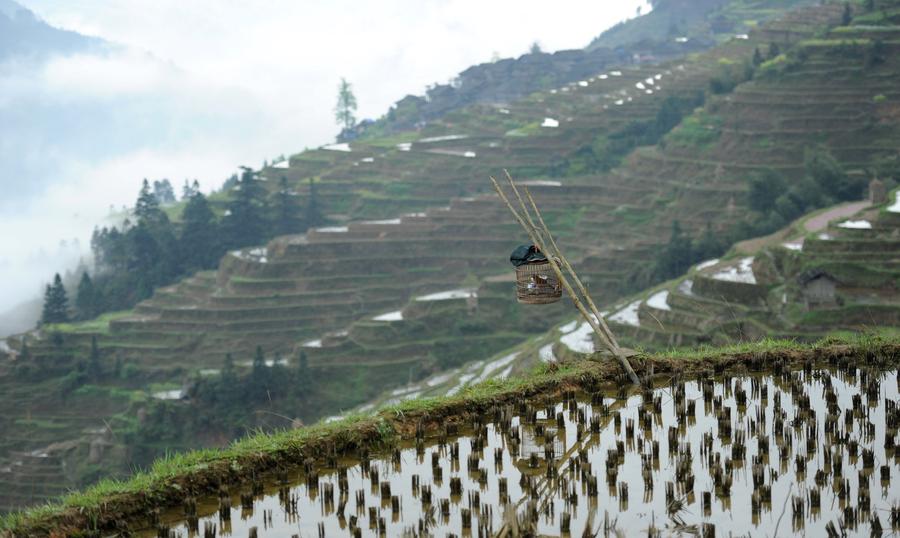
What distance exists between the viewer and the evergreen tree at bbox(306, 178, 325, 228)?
53281 mm

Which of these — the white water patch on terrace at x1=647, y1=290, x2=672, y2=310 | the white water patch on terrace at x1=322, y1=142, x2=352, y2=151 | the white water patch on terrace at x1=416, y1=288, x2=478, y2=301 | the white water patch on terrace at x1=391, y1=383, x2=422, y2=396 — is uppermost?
the white water patch on terrace at x1=322, y1=142, x2=352, y2=151

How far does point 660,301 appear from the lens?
29.4 meters

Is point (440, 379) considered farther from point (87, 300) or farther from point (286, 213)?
point (87, 300)

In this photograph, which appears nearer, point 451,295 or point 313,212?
point 451,295

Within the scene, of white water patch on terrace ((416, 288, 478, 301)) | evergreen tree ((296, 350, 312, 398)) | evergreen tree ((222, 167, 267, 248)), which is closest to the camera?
evergreen tree ((296, 350, 312, 398))

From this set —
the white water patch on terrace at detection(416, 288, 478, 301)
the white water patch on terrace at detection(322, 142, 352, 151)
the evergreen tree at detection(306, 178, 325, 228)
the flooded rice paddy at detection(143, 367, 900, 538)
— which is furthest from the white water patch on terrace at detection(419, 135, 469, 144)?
the flooded rice paddy at detection(143, 367, 900, 538)

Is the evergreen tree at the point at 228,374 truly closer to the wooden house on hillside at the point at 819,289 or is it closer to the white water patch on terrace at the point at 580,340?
the white water patch on terrace at the point at 580,340

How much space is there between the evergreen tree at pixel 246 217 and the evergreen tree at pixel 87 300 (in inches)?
259

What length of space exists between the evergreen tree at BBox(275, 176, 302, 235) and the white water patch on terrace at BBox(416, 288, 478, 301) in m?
12.9

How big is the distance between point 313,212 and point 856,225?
102 feet

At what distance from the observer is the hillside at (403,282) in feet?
119

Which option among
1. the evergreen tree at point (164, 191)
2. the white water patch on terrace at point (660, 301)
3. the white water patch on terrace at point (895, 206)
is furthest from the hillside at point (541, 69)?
the white water patch on terrace at point (895, 206)

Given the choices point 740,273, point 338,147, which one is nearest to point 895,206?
point 740,273

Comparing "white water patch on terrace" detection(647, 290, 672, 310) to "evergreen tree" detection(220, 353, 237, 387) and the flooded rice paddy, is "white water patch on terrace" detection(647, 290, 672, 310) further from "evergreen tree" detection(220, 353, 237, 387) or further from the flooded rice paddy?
the flooded rice paddy
